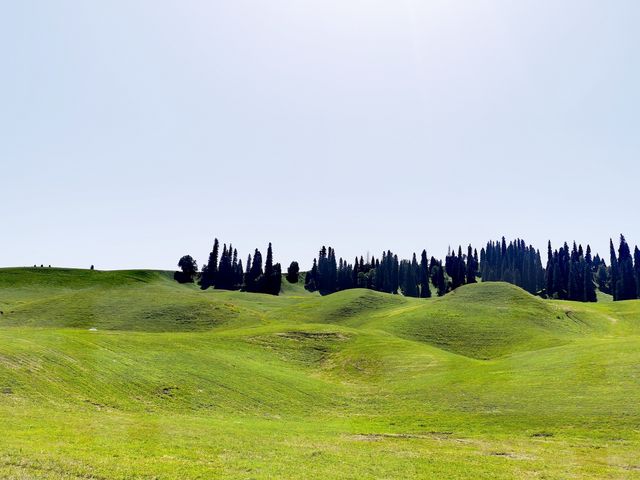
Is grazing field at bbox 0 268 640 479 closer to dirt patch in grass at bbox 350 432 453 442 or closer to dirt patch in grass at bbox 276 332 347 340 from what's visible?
dirt patch in grass at bbox 350 432 453 442

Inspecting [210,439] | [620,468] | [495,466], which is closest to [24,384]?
[210,439]

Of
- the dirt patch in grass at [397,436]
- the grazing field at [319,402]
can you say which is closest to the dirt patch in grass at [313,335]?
the grazing field at [319,402]

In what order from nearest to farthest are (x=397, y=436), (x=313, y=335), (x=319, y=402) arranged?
(x=397, y=436)
(x=319, y=402)
(x=313, y=335)

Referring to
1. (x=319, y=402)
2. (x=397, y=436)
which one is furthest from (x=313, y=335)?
(x=397, y=436)

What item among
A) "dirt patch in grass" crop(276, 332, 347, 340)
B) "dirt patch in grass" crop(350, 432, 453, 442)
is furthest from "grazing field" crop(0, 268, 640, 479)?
"dirt patch in grass" crop(276, 332, 347, 340)

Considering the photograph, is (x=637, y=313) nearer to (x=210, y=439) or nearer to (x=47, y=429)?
(x=210, y=439)

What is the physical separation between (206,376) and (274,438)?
72.3 feet

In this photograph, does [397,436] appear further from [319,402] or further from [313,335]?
[313,335]

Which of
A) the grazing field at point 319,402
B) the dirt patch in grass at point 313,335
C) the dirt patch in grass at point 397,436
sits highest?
the dirt patch in grass at point 313,335

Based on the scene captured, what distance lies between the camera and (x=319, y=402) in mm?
52844

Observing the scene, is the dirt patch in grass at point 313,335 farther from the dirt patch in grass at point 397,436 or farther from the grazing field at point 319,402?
the dirt patch in grass at point 397,436

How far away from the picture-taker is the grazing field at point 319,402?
84.3ft

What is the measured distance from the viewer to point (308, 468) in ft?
82.4

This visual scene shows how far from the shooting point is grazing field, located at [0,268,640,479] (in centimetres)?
2569
